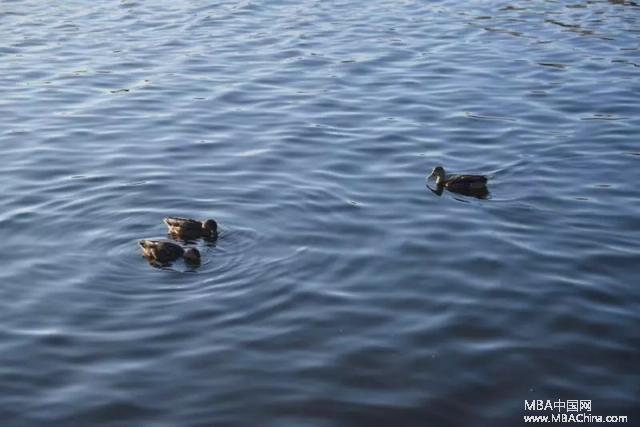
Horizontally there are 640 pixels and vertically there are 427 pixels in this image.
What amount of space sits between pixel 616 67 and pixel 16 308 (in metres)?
13.8

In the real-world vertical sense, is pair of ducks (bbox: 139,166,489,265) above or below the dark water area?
above

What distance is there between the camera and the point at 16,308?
1125 centimetres

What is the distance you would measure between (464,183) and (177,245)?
414cm

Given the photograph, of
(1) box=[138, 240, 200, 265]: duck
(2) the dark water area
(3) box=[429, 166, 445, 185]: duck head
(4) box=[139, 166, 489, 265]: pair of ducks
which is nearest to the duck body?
(3) box=[429, 166, 445, 185]: duck head

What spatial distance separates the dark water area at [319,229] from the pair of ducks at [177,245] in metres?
0.17

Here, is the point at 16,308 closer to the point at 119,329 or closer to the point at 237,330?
the point at 119,329

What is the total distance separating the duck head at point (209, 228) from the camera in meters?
12.5

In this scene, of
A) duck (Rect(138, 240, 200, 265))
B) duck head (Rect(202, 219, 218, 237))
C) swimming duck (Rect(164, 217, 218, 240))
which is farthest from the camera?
duck head (Rect(202, 219, 218, 237))

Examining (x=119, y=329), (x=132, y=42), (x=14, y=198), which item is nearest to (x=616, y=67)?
(x=132, y=42)

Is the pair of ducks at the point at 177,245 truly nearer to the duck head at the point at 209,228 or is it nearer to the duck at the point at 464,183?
the duck head at the point at 209,228

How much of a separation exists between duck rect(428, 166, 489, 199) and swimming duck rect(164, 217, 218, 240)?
3.32 metres

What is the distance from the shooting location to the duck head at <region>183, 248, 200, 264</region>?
11984 millimetres

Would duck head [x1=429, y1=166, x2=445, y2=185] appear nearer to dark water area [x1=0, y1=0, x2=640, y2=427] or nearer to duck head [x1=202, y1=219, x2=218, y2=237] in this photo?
dark water area [x1=0, y1=0, x2=640, y2=427]

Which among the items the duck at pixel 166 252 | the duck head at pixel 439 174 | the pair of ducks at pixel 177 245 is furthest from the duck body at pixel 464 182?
the duck at pixel 166 252
